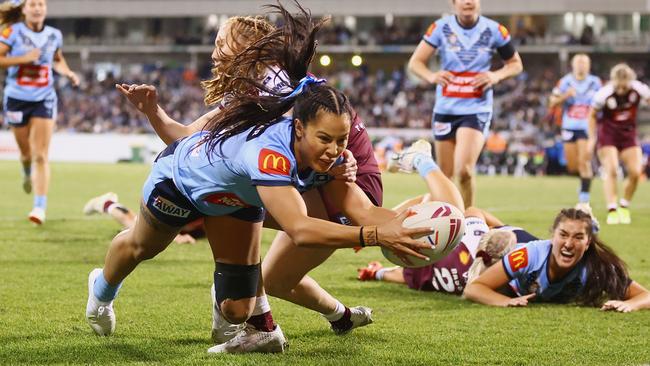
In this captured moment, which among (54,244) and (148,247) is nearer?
(148,247)

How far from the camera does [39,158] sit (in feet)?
38.7

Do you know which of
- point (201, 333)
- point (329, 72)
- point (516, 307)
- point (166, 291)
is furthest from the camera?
point (329, 72)

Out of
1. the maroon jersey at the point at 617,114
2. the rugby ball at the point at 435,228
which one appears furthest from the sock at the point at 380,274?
the maroon jersey at the point at 617,114

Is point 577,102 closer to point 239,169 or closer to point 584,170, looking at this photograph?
point 584,170

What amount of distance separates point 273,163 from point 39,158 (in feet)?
26.8

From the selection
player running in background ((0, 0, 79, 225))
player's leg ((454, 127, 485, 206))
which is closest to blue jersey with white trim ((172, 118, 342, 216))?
player's leg ((454, 127, 485, 206))

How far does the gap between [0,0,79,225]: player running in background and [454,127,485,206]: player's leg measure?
467 cm

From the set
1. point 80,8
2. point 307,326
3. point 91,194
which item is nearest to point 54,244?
point 307,326

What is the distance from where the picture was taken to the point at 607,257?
664cm

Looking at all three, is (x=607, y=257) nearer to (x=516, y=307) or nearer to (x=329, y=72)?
(x=516, y=307)

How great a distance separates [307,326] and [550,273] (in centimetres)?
176

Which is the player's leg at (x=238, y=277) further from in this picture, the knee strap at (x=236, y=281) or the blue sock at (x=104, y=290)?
the blue sock at (x=104, y=290)

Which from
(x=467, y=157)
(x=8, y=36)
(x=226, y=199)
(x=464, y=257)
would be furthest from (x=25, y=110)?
(x=226, y=199)

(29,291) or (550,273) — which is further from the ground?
(550,273)
